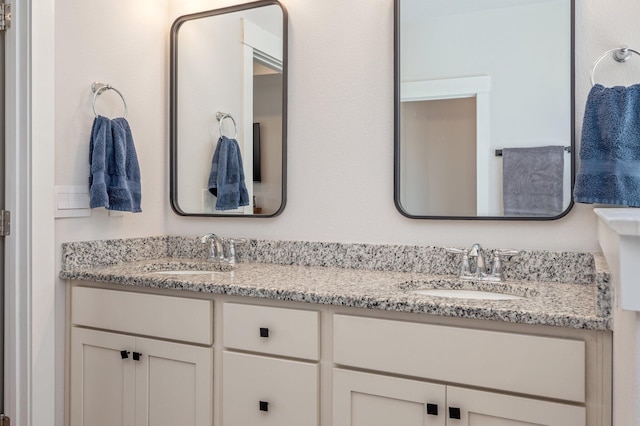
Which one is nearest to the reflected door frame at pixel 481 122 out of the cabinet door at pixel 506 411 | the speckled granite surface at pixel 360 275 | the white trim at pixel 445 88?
the white trim at pixel 445 88

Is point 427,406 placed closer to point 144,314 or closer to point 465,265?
point 465,265

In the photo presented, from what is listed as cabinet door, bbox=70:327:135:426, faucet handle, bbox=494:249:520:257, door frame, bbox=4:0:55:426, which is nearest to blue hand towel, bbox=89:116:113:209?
door frame, bbox=4:0:55:426

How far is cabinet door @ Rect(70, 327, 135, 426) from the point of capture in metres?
1.81

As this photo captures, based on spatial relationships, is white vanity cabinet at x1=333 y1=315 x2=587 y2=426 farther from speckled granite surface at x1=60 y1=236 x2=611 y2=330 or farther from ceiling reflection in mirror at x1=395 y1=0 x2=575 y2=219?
ceiling reflection in mirror at x1=395 y1=0 x2=575 y2=219

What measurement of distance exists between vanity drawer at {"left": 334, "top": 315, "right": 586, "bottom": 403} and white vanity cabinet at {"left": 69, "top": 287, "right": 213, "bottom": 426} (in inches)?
20.2

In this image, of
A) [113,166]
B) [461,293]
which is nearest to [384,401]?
[461,293]

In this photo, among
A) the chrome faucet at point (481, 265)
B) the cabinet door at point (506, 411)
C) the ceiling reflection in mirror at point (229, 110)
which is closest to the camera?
the cabinet door at point (506, 411)

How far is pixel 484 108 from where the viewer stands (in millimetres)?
1763

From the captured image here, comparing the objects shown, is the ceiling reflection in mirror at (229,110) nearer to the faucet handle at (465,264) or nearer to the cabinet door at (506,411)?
the faucet handle at (465,264)

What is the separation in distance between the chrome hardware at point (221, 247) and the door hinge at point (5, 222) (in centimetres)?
71

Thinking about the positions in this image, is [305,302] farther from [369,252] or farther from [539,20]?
[539,20]

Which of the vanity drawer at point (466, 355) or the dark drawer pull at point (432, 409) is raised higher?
the vanity drawer at point (466, 355)

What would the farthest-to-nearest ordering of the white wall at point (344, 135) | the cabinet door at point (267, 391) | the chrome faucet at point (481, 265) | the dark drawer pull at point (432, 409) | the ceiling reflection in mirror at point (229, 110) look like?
the ceiling reflection in mirror at point (229, 110) < the white wall at point (344, 135) < the chrome faucet at point (481, 265) < the cabinet door at point (267, 391) < the dark drawer pull at point (432, 409)

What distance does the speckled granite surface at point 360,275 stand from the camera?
1266 millimetres
